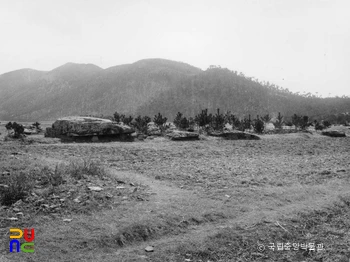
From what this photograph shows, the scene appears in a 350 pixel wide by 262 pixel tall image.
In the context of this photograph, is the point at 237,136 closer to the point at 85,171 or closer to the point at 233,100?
the point at 85,171

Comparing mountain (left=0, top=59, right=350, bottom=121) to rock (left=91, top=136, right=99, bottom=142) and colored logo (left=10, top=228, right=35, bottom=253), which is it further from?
colored logo (left=10, top=228, right=35, bottom=253)

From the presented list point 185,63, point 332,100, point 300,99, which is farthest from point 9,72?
point 332,100

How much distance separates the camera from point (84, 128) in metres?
17.8

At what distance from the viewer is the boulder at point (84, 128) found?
58.4 feet

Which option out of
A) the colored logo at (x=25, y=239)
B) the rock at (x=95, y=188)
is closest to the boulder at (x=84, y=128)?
the rock at (x=95, y=188)

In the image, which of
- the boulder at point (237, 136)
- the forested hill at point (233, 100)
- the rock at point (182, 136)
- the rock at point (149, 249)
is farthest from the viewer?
the forested hill at point (233, 100)

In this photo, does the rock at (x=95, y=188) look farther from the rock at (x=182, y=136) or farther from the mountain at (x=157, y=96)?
the mountain at (x=157, y=96)

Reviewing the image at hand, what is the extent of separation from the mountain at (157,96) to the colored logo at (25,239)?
44.6m

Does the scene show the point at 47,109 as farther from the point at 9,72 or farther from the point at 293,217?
the point at 293,217

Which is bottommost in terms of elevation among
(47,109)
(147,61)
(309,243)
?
(309,243)

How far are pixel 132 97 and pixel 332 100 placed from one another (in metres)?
43.9

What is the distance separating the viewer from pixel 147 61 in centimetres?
7725

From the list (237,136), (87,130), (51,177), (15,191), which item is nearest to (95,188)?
(51,177)

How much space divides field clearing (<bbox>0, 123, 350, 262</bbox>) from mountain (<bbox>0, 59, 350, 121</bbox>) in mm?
40411
